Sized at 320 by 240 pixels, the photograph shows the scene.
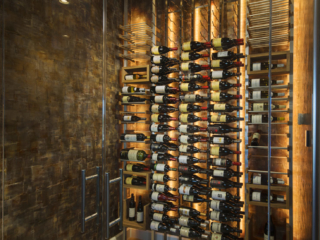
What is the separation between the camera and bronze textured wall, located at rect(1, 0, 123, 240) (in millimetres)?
1001

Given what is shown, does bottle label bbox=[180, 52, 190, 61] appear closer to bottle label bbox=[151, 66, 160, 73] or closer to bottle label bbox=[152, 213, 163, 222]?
bottle label bbox=[151, 66, 160, 73]

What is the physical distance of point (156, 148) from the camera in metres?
1.54

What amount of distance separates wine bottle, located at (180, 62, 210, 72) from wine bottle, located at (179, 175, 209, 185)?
2.56 feet

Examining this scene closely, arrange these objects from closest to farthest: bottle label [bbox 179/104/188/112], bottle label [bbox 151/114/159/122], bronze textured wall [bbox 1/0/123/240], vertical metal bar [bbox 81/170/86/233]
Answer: bronze textured wall [bbox 1/0/123/240] → vertical metal bar [bbox 81/170/86/233] → bottle label [bbox 151/114/159/122] → bottle label [bbox 179/104/188/112]

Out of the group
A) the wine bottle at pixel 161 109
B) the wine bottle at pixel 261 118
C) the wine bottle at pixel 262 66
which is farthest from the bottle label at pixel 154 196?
the wine bottle at pixel 262 66

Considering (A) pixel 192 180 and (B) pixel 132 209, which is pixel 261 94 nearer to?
(A) pixel 192 180

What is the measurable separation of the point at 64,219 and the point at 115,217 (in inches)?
12.3

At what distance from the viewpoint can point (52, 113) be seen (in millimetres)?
1115

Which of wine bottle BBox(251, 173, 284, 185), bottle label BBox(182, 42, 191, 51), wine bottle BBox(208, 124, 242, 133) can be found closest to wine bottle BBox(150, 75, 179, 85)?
bottle label BBox(182, 42, 191, 51)

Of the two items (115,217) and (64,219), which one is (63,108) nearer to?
(64,219)

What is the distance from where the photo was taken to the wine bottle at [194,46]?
1.59 metres

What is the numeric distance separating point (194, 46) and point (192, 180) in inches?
38.6

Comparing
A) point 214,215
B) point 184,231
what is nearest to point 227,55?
point 214,215

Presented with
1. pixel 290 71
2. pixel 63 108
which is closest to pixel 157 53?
pixel 63 108
